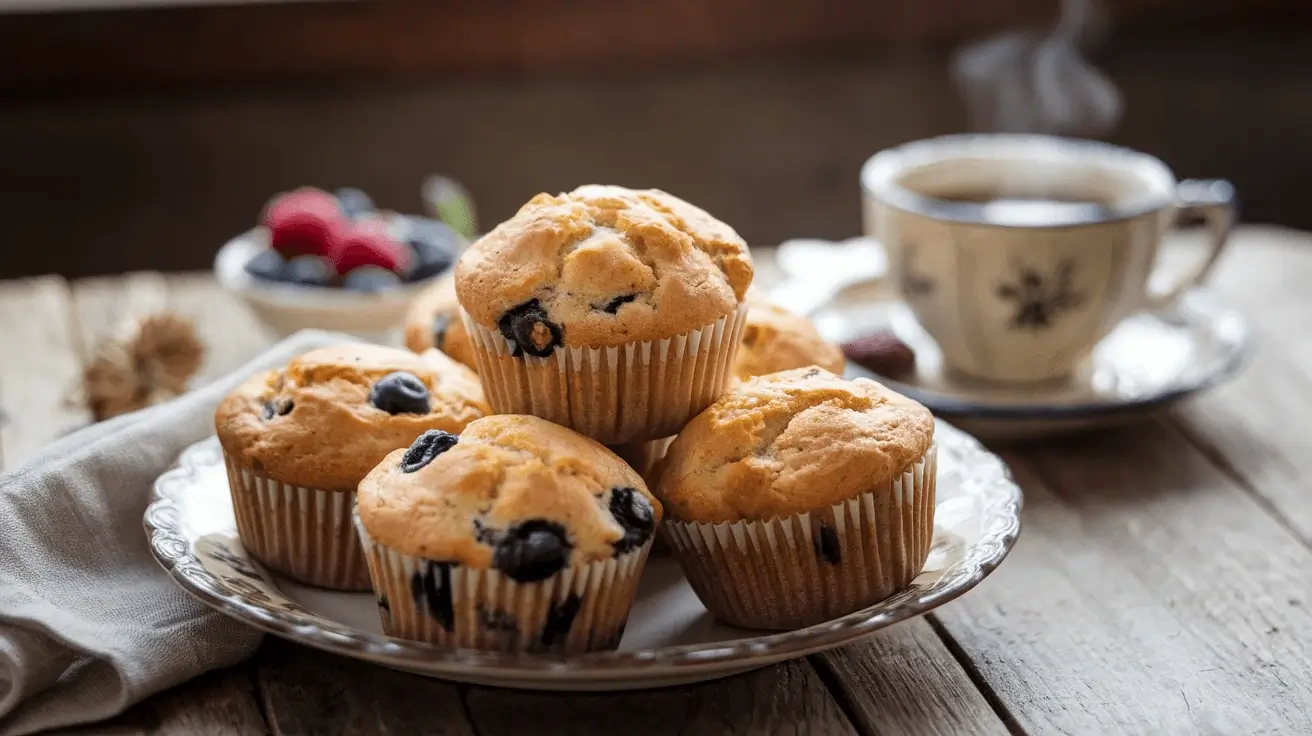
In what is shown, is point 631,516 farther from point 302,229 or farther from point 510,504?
point 302,229

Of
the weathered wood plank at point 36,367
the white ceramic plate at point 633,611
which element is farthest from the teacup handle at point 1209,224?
the weathered wood plank at point 36,367

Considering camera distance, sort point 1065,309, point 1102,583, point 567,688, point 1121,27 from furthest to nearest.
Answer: point 1121,27 → point 1065,309 → point 1102,583 → point 567,688

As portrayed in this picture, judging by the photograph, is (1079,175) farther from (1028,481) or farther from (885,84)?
(885,84)

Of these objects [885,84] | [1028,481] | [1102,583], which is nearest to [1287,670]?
[1102,583]

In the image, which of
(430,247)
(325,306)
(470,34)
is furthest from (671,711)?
(470,34)

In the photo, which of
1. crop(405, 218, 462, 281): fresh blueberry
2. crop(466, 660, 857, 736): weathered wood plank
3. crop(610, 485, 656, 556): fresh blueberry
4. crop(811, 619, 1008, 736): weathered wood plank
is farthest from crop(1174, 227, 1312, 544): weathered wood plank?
crop(405, 218, 462, 281): fresh blueberry

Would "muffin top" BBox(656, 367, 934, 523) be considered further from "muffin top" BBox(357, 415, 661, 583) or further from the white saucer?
the white saucer
